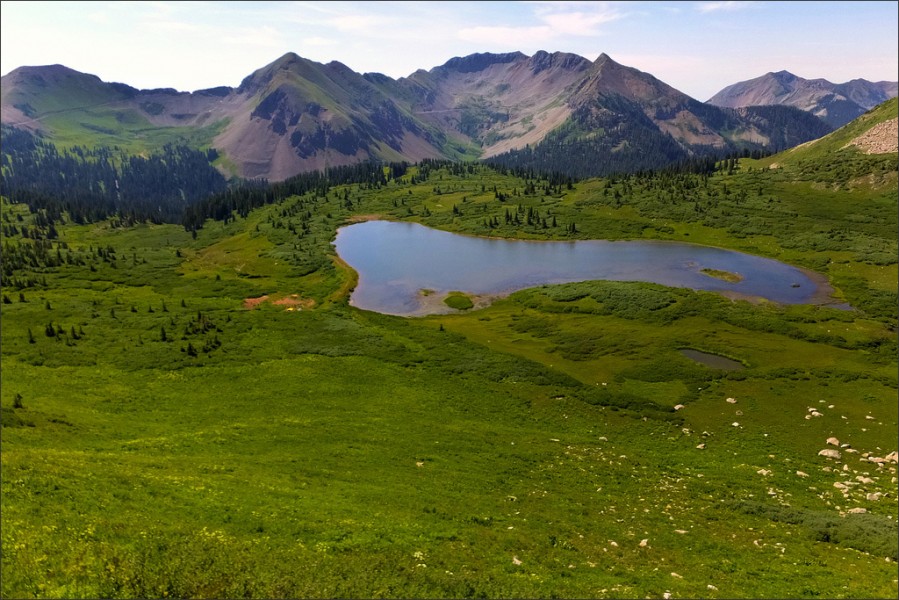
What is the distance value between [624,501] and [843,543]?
1310 cm

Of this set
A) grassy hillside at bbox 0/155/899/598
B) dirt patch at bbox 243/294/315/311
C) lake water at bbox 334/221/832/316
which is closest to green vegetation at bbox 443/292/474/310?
lake water at bbox 334/221/832/316

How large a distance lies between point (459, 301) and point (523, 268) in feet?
124

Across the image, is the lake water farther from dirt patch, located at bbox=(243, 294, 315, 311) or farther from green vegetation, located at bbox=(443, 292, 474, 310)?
dirt patch, located at bbox=(243, 294, 315, 311)

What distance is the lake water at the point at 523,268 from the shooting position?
11344 centimetres

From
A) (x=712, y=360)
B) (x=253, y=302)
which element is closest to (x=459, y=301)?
(x=253, y=302)

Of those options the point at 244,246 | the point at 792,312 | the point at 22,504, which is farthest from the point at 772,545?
the point at 244,246

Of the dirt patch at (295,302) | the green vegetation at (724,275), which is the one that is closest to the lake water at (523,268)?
the green vegetation at (724,275)

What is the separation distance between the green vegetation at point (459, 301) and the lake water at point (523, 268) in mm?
1904

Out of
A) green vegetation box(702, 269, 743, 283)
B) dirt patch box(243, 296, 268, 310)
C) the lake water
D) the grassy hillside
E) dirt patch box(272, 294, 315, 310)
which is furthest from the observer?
green vegetation box(702, 269, 743, 283)

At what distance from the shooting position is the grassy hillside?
2309cm

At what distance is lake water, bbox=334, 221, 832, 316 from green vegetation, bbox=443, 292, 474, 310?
1.90m

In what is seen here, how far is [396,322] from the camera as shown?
92.3 metres

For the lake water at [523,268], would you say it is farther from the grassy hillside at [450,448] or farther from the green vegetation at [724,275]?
the grassy hillside at [450,448]

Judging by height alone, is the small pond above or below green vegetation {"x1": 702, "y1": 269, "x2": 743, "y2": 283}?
below
